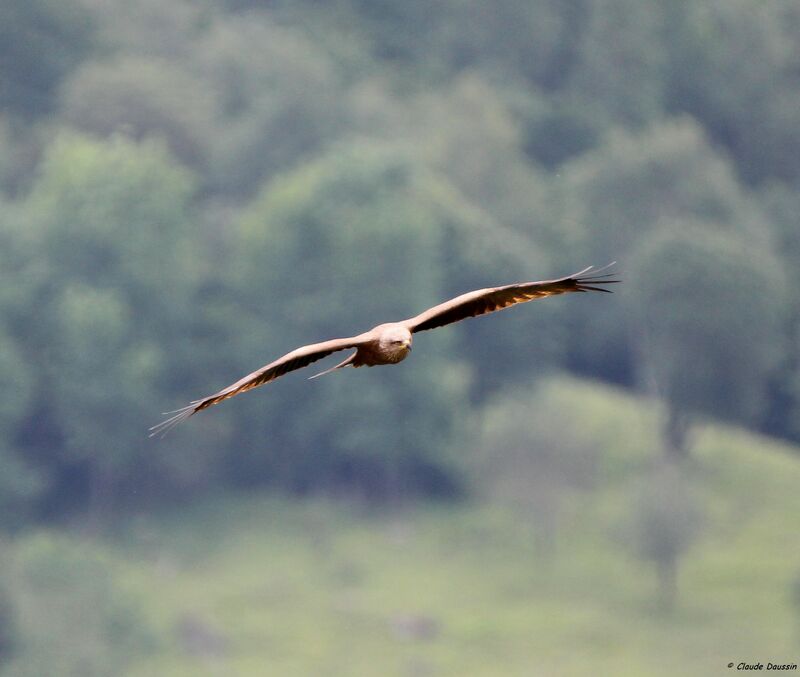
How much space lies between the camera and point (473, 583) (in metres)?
71.6

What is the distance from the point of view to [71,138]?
3981 inches

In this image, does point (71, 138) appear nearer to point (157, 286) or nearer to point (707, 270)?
point (157, 286)

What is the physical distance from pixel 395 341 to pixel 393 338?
0.23 ft

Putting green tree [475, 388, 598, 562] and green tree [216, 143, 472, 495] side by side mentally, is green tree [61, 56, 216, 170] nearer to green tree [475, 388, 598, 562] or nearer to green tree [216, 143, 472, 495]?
green tree [216, 143, 472, 495]

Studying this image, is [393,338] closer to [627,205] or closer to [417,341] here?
[417,341]

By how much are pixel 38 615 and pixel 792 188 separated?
60.6 meters

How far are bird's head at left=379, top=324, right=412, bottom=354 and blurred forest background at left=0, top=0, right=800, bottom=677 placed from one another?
44934mm

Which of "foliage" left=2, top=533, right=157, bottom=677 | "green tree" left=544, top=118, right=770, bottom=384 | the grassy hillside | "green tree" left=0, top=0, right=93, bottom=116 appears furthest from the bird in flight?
"green tree" left=0, top=0, right=93, bottom=116

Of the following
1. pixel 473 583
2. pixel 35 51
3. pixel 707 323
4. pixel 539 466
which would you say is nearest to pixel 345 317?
pixel 707 323

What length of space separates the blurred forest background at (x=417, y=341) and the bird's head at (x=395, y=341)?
4493 cm

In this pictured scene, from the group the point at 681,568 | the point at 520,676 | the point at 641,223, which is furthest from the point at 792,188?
the point at 520,676

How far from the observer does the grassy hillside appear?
211ft

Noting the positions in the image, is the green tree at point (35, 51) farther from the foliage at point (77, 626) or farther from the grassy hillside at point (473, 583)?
the foliage at point (77, 626)

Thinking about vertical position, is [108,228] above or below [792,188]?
below
